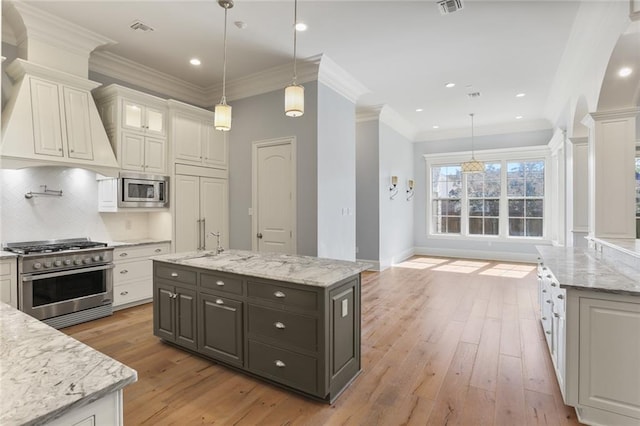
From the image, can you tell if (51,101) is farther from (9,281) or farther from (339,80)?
(339,80)

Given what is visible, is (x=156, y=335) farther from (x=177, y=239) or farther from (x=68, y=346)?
(x=68, y=346)

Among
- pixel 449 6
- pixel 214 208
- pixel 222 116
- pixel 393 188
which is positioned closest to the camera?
pixel 222 116

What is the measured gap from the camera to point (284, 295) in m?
2.42

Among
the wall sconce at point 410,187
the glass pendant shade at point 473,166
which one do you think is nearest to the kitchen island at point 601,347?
the glass pendant shade at point 473,166

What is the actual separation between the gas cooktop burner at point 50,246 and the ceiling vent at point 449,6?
450 centimetres

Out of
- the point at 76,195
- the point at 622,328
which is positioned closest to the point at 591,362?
the point at 622,328

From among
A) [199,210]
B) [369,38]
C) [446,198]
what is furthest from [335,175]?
[446,198]

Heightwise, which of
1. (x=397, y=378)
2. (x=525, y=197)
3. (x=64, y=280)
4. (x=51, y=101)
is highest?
(x=51, y=101)

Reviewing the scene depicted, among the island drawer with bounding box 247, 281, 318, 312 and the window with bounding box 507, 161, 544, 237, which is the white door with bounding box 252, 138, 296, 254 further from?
the window with bounding box 507, 161, 544, 237

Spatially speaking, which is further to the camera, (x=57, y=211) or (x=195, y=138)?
(x=195, y=138)

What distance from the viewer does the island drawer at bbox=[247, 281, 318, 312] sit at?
2.30m

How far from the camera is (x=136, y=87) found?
470 centimetres

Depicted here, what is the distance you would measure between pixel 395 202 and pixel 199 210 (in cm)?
435

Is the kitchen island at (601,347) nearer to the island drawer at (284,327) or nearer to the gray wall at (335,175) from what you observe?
the island drawer at (284,327)
